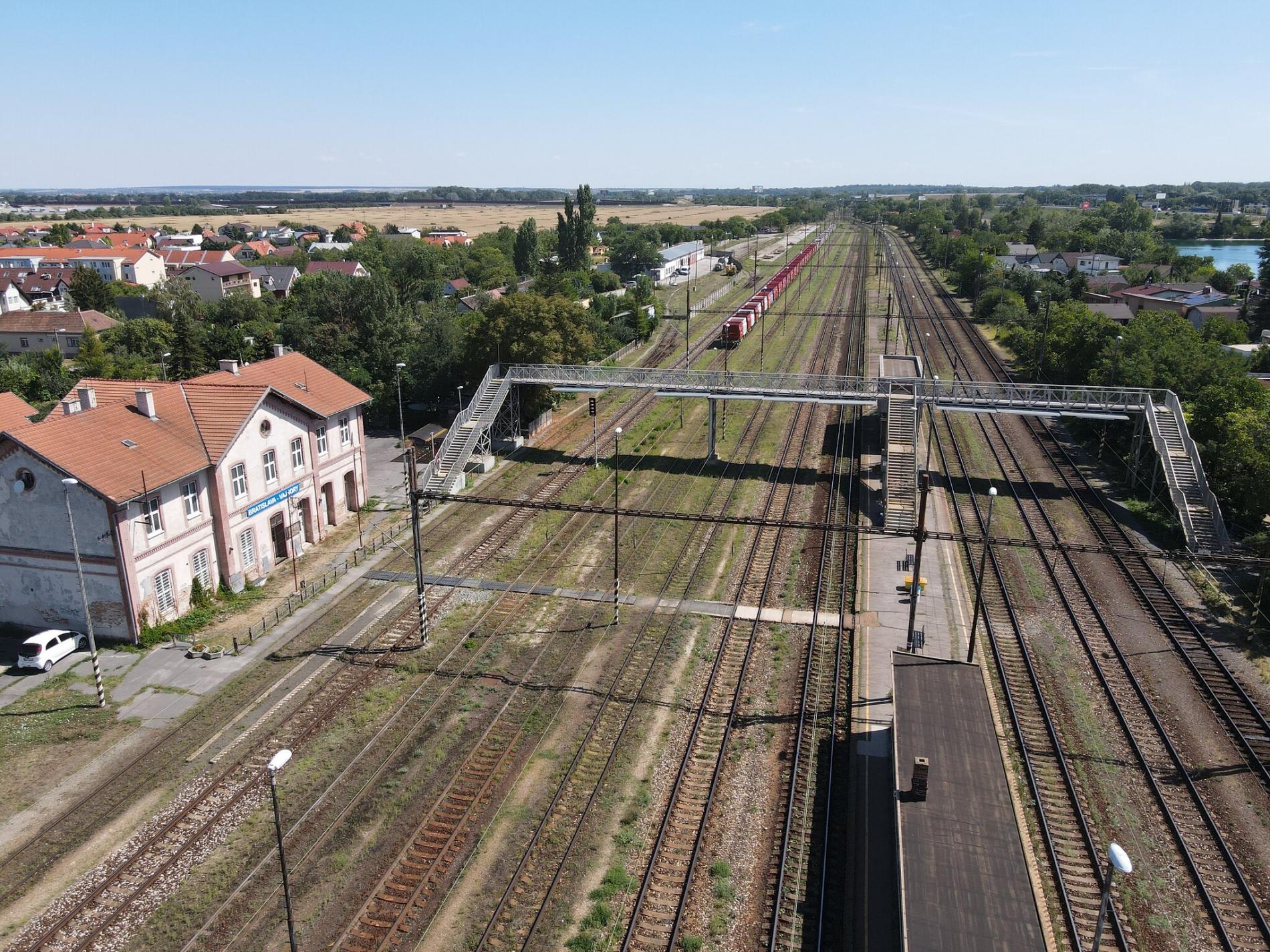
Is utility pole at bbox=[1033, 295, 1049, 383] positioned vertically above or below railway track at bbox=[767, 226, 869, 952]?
above

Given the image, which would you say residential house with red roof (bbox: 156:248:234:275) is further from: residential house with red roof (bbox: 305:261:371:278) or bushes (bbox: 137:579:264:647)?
bushes (bbox: 137:579:264:647)

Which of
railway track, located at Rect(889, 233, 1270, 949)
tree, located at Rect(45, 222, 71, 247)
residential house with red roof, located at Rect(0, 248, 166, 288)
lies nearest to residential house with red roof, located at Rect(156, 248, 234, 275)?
residential house with red roof, located at Rect(0, 248, 166, 288)

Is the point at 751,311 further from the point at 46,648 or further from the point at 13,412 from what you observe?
the point at 46,648

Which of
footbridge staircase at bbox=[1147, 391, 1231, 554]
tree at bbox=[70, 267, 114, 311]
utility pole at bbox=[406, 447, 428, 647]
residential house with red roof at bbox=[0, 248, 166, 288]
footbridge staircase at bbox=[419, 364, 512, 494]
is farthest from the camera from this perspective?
residential house with red roof at bbox=[0, 248, 166, 288]

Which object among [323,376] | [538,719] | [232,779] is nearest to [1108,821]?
[538,719]

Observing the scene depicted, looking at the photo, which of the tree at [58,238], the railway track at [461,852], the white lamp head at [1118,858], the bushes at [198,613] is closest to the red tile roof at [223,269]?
the tree at [58,238]

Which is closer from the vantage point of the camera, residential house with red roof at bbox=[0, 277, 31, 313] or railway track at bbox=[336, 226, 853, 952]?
railway track at bbox=[336, 226, 853, 952]
